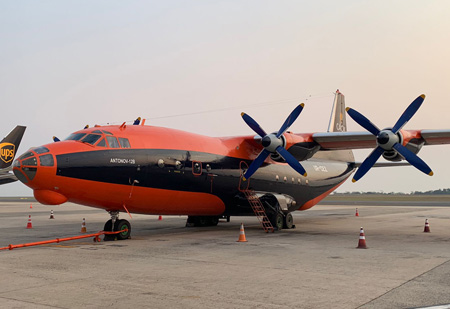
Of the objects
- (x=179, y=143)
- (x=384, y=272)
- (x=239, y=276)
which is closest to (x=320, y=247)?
(x=384, y=272)

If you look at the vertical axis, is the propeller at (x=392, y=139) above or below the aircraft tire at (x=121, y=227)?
above

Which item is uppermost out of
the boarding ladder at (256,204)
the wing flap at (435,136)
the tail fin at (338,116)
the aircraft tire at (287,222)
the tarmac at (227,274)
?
the tail fin at (338,116)

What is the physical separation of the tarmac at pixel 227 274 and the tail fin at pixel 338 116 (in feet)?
48.6

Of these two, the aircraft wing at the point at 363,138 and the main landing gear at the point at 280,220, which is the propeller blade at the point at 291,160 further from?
the main landing gear at the point at 280,220

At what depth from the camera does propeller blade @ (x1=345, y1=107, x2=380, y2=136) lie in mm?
18953

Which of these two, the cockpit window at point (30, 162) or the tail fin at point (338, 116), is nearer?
the cockpit window at point (30, 162)

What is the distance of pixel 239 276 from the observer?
971 cm

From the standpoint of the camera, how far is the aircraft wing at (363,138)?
1897cm

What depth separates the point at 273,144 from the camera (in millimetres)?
19297

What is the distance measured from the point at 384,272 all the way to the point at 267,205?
439 inches

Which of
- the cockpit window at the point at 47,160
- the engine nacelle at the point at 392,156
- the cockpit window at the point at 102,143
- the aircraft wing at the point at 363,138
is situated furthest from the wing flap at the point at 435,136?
the cockpit window at the point at 47,160

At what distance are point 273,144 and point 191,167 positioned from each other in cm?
382

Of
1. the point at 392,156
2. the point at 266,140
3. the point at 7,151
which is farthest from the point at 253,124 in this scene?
the point at 7,151

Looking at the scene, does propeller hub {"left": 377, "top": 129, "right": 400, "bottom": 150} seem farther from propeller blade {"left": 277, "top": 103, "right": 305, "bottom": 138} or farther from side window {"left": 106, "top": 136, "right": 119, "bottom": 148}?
side window {"left": 106, "top": 136, "right": 119, "bottom": 148}
